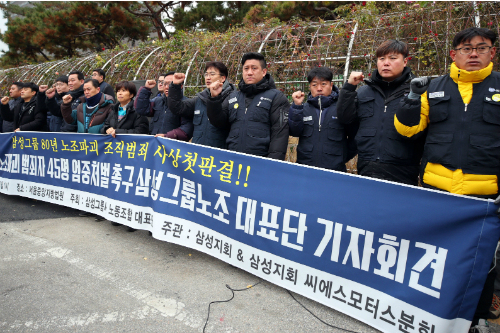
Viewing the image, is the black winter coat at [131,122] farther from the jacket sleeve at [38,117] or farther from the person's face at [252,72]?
the jacket sleeve at [38,117]

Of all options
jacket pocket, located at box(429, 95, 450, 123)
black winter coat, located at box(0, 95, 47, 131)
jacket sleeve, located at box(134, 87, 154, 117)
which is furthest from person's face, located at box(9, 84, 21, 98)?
jacket pocket, located at box(429, 95, 450, 123)

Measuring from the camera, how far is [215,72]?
13.2ft

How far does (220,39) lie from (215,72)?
5.04m

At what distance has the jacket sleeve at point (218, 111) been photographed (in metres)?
3.59

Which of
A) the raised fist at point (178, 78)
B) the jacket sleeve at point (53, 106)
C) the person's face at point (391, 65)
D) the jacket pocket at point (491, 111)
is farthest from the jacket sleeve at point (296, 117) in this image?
the jacket sleeve at point (53, 106)

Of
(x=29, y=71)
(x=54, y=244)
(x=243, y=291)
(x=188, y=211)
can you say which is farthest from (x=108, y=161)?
(x=29, y=71)

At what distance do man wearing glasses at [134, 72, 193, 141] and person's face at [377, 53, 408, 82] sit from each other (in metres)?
2.46

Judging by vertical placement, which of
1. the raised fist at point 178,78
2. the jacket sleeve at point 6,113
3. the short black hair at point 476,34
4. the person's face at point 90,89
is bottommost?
the jacket sleeve at point 6,113

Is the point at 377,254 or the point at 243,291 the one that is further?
the point at 243,291

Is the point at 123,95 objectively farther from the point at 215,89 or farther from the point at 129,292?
the point at 129,292

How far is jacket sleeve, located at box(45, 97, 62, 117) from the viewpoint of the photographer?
5.61 m

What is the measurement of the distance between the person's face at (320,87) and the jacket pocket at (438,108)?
1.12m

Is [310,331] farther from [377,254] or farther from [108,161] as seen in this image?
[108,161]

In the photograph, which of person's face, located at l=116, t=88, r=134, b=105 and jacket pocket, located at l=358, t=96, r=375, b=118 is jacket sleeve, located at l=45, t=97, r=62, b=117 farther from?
jacket pocket, located at l=358, t=96, r=375, b=118
